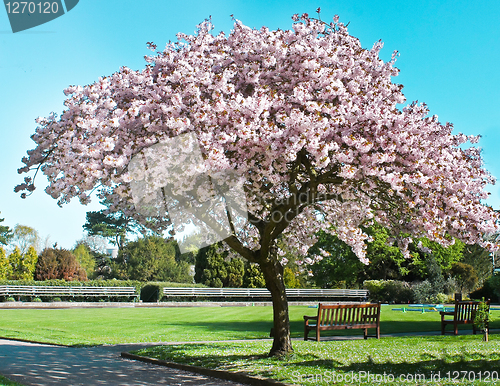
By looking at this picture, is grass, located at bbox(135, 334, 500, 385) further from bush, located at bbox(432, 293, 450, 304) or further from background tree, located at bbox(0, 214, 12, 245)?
background tree, located at bbox(0, 214, 12, 245)

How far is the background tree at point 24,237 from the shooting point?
61.9m

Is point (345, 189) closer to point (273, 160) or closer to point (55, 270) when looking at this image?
point (273, 160)

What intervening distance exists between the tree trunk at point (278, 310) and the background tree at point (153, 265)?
33452 mm

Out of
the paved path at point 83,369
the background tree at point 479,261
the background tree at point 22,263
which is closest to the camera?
the paved path at point 83,369

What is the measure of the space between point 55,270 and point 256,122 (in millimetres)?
34055

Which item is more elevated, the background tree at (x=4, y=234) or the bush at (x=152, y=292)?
the background tree at (x=4, y=234)

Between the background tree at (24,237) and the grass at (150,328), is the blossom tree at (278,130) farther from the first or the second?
the background tree at (24,237)

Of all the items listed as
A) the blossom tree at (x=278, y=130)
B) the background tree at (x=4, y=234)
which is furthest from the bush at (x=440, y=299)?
the background tree at (x=4, y=234)

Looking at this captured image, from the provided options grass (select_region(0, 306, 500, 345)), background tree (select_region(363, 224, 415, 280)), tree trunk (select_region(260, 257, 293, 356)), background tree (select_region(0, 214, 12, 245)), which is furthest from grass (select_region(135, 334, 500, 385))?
background tree (select_region(0, 214, 12, 245))

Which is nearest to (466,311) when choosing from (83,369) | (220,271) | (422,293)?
(83,369)

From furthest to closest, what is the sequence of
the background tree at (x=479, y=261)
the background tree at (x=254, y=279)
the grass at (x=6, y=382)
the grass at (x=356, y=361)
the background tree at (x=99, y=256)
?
the background tree at (x=99, y=256) → the background tree at (x=479, y=261) → the background tree at (x=254, y=279) → the grass at (x=356, y=361) → the grass at (x=6, y=382)

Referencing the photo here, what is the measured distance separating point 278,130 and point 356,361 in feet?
12.7

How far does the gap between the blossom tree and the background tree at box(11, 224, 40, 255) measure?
5849 centimetres

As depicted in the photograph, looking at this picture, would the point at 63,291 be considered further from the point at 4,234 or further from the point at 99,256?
the point at 4,234
